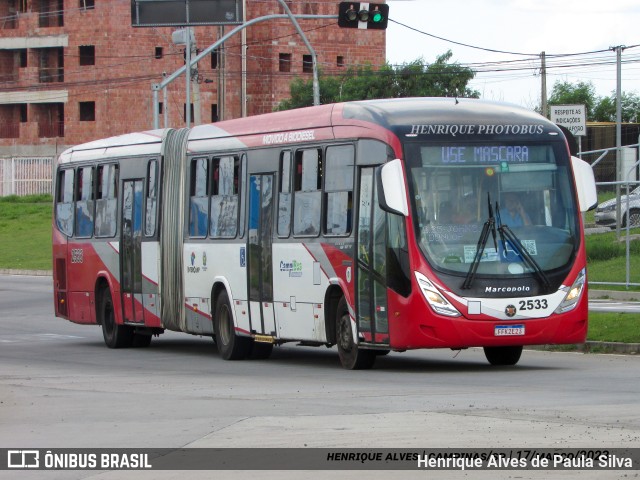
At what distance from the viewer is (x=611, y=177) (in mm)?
59000

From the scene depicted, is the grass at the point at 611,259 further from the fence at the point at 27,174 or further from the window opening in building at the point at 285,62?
the window opening in building at the point at 285,62

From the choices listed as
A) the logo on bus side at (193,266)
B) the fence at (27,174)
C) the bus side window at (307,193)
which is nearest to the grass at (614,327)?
the bus side window at (307,193)

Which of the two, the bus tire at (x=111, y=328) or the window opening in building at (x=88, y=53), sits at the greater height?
the window opening in building at (x=88, y=53)

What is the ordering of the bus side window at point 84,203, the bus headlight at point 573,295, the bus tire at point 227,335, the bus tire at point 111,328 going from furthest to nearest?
the bus side window at point 84,203 → the bus tire at point 111,328 → the bus tire at point 227,335 → the bus headlight at point 573,295

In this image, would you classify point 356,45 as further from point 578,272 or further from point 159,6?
point 578,272

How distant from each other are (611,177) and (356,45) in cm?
3570

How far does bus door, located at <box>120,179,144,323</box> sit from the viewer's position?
24719 mm

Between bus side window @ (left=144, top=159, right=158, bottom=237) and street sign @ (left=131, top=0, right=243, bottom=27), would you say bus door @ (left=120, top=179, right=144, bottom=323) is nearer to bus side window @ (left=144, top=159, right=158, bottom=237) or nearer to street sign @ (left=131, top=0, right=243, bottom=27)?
bus side window @ (left=144, top=159, right=158, bottom=237)

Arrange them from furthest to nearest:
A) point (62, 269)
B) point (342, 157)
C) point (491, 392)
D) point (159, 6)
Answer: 1. point (159, 6)
2. point (62, 269)
3. point (342, 157)
4. point (491, 392)

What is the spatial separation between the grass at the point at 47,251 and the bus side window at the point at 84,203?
8921 mm

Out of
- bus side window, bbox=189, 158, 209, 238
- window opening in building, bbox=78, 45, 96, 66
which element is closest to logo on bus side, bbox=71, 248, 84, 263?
bus side window, bbox=189, 158, 209, 238

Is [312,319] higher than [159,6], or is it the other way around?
[159,6]

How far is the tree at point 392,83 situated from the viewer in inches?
3378
